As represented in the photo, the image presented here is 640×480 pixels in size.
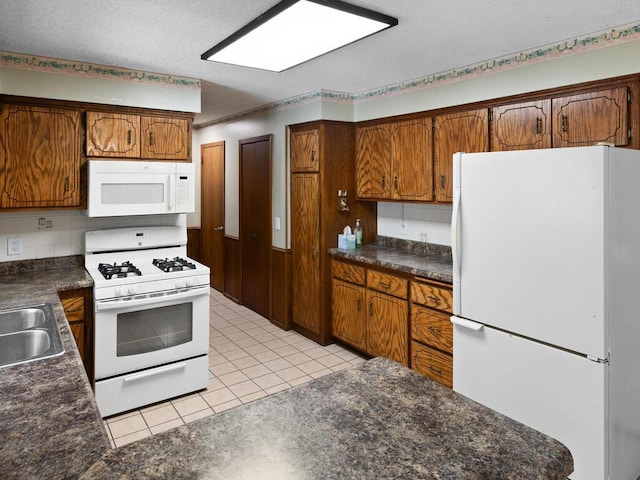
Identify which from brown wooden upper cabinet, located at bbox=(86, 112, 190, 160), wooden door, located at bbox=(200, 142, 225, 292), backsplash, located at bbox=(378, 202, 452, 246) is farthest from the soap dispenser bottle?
wooden door, located at bbox=(200, 142, 225, 292)

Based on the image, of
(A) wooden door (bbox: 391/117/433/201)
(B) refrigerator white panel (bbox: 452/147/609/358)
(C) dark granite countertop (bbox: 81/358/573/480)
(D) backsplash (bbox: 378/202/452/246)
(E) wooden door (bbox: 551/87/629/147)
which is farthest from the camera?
(D) backsplash (bbox: 378/202/452/246)

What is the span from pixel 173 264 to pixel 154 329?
0.51 m

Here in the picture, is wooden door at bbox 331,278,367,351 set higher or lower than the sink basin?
lower

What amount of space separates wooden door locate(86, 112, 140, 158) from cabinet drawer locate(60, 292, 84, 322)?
1.02 meters

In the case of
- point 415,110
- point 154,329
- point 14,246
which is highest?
point 415,110

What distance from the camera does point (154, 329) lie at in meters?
3.07

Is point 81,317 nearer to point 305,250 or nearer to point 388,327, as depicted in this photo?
point 305,250

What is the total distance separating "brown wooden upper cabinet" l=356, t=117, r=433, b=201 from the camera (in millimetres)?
3549

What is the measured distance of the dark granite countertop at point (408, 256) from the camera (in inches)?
125

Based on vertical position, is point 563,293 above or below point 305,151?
below

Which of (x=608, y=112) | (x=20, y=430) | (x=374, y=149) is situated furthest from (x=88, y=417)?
(x=374, y=149)

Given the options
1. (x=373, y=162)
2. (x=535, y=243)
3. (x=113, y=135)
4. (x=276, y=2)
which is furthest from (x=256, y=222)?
(x=535, y=243)

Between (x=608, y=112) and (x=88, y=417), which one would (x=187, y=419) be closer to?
(x=88, y=417)

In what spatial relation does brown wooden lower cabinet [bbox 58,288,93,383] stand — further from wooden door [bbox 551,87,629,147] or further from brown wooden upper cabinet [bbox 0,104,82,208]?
wooden door [bbox 551,87,629,147]
